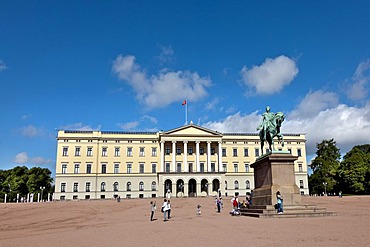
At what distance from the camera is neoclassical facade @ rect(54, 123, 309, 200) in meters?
64.8

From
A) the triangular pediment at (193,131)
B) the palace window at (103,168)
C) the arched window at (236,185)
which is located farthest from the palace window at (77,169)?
the arched window at (236,185)

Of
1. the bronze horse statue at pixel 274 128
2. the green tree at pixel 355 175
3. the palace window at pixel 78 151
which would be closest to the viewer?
the bronze horse statue at pixel 274 128

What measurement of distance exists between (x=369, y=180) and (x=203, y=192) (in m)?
30.1

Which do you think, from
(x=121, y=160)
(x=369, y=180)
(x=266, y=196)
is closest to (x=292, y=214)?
(x=266, y=196)

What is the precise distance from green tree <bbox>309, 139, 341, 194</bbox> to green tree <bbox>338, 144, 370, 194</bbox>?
9.75 ft

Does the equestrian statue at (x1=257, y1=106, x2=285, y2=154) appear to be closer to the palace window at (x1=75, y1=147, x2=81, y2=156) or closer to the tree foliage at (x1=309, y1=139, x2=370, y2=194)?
the tree foliage at (x1=309, y1=139, x2=370, y2=194)

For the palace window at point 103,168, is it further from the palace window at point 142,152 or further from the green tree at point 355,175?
the green tree at point 355,175

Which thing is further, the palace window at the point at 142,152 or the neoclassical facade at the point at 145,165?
the palace window at the point at 142,152

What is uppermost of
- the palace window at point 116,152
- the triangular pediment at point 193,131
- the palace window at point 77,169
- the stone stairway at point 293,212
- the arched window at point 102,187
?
the triangular pediment at point 193,131

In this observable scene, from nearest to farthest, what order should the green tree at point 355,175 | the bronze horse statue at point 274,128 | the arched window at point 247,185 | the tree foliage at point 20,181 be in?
the bronze horse statue at point 274,128 → the green tree at point 355,175 → the arched window at point 247,185 → the tree foliage at point 20,181

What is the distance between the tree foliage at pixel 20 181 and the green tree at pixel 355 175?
66.4m

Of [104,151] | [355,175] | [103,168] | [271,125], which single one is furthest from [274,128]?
[103,168]

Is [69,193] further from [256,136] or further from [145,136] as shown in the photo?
[256,136]

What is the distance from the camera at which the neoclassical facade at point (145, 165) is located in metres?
64.8
